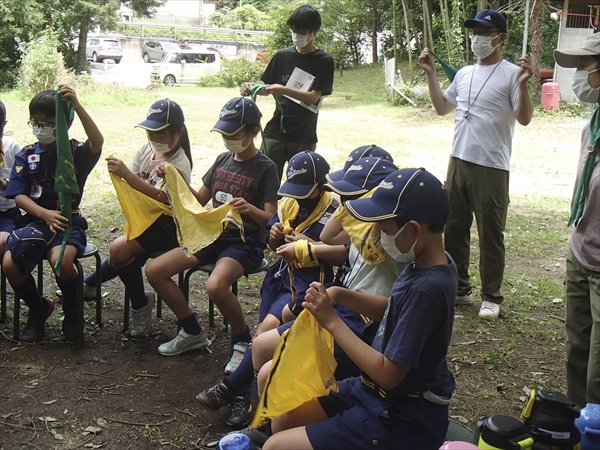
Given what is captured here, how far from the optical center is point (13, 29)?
22.2 meters

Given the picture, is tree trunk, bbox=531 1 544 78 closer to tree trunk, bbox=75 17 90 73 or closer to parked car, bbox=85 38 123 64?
tree trunk, bbox=75 17 90 73

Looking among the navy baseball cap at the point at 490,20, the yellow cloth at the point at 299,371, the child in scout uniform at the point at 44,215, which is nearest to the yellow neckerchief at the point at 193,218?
the child in scout uniform at the point at 44,215

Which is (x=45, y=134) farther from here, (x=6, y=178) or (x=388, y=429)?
(x=388, y=429)

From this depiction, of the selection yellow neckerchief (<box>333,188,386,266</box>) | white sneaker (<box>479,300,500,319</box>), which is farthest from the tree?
yellow neckerchief (<box>333,188,386,266</box>)

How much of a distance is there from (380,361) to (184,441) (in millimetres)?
1485

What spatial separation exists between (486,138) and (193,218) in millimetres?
2187

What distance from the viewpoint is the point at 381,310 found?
2734 millimetres

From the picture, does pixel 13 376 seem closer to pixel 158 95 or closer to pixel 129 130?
pixel 129 130

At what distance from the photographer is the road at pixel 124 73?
24188 mm

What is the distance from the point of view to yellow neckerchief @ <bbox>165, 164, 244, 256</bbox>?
4020 mm

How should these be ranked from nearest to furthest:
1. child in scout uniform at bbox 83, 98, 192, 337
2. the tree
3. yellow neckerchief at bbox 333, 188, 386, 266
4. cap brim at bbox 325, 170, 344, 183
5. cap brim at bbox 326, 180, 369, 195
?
1. yellow neckerchief at bbox 333, 188, 386, 266
2. cap brim at bbox 326, 180, 369, 195
3. cap brim at bbox 325, 170, 344, 183
4. child in scout uniform at bbox 83, 98, 192, 337
5. the tree

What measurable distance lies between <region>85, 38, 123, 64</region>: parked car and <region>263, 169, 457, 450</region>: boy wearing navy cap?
30346 mm

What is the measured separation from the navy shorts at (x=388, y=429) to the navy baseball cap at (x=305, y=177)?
4.82ft

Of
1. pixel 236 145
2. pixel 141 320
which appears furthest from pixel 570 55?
pixel 141 320
